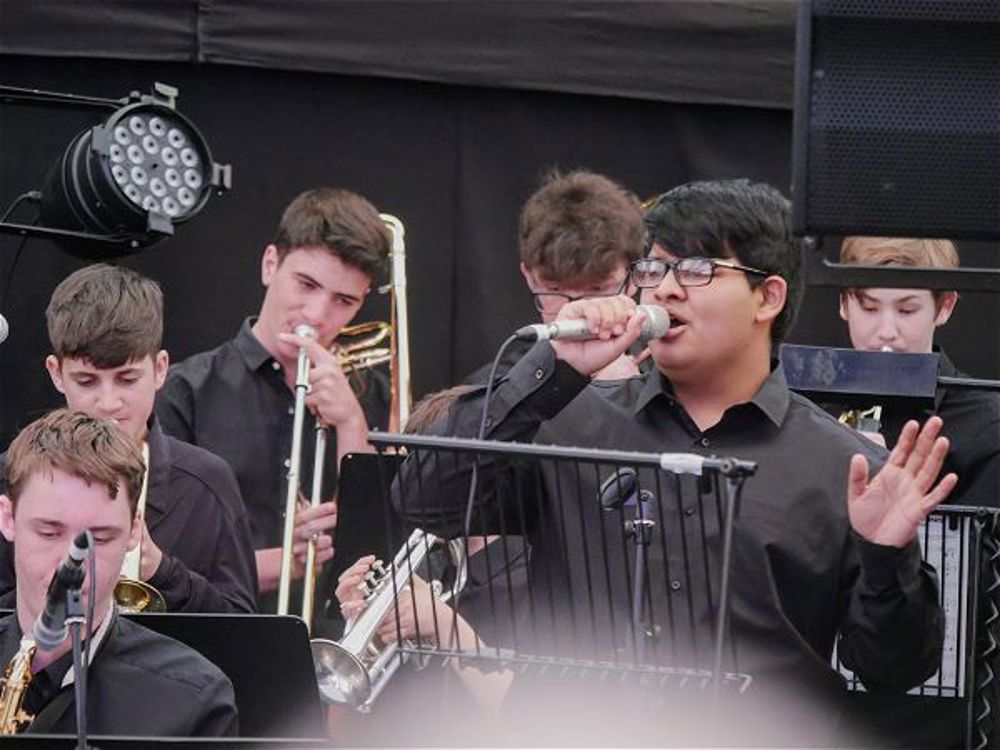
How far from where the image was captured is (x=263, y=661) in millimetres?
3893

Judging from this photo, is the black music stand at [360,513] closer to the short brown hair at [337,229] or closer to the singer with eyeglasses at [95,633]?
the singer with eyeglasses at [95,633]

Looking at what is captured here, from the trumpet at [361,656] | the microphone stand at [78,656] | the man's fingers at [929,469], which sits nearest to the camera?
the microphone stand at [78,656]

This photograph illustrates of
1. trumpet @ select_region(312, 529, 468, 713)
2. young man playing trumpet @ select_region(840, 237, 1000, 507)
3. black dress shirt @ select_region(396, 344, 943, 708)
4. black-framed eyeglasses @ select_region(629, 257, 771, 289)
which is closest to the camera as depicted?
black dress shirt @ select_region(396, 344, 943, 708)

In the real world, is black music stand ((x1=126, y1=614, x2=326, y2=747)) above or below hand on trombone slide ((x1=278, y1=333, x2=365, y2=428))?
below

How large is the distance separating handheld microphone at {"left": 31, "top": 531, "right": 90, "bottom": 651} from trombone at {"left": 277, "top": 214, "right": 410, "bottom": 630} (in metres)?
2.01

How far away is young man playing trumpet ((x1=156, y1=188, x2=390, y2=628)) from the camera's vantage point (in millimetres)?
5836

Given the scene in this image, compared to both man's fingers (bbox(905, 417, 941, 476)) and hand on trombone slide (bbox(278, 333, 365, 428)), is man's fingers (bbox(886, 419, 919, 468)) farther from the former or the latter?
hand on trombone slide (bbox(278, 333, 365, 428))

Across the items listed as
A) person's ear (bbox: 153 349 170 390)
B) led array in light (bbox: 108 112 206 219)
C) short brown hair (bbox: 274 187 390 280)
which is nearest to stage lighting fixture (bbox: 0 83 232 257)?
led array in light (bbox: 108 112 206 219)

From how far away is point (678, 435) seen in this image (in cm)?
430

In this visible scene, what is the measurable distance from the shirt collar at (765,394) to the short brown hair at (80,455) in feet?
3.49

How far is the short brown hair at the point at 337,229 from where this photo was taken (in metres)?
5.93

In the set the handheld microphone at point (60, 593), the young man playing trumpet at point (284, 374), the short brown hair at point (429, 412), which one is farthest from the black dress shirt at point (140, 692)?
the young man playing trumpet at point (284, 374)

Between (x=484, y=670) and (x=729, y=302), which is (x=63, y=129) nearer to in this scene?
(x=729, y=302)

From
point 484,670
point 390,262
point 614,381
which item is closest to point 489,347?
point 390,262
